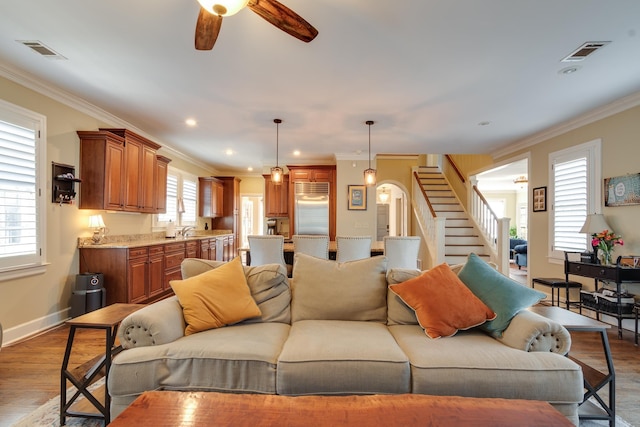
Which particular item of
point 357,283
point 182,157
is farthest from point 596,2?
point 182,157

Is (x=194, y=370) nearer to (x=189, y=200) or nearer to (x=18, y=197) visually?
(x=18, y=197)

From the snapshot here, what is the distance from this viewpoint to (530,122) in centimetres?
455

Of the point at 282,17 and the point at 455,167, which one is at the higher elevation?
the point at 455,167

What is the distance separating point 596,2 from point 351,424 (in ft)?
9.60

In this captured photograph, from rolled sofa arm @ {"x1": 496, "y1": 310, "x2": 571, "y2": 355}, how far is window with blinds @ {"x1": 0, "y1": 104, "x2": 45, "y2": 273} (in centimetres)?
440

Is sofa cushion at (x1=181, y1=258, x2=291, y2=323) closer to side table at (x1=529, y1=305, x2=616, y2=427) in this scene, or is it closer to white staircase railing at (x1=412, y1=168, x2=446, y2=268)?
side table at (x1=529, y1=305, x2=616, y2=427)

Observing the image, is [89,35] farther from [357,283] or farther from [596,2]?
[596,2]

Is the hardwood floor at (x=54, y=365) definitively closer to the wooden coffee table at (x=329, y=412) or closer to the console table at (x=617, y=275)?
the console table at (x=617, y=275)

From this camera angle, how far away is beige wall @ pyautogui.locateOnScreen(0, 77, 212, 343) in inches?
123

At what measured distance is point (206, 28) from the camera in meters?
1.91

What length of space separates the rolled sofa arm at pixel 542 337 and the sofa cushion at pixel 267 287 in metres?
1.51

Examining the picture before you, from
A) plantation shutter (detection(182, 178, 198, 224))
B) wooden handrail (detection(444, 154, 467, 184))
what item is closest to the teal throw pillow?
wooden handrail (detection(444, 154, 467, 184))

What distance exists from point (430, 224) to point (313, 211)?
2.56 meters

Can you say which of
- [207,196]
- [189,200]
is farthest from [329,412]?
[207,196]
